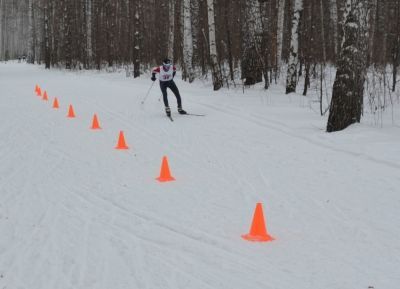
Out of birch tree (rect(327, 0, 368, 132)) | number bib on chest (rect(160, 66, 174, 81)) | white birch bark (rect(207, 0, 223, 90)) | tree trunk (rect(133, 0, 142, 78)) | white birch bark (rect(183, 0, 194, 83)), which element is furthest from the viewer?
tree trunk (rect(133, 0, 142, 78))

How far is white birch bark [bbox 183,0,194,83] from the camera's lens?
20.6 metres

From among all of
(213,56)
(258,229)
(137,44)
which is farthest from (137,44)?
(258,229)

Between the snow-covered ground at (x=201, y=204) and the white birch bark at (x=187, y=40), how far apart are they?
30.0ft

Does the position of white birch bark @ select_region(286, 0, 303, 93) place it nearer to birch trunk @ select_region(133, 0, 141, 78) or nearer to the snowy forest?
the snowy forest

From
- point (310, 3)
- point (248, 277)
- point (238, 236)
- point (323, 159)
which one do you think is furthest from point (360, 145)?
point (310, 3)

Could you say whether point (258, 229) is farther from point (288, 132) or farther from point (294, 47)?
point (294, 47)

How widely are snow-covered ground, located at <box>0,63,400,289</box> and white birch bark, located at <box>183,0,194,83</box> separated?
359 inches

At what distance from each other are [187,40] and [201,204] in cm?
1570

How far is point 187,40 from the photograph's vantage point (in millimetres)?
21141

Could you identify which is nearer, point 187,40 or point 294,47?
point 294,47

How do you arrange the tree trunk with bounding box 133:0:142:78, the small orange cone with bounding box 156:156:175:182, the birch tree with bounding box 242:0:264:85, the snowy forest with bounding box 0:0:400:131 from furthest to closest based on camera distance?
the tree trunk with bounding box 133:0:142:78, the birch tree with bounding box 242:0:264:85, the snowy forest with bounding box 0:0:400:131, the small orange cone with bounding box 156:156:175:182

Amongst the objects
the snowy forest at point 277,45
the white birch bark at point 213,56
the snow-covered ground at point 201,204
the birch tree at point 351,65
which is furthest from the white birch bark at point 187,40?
the birch tree at point 351,65

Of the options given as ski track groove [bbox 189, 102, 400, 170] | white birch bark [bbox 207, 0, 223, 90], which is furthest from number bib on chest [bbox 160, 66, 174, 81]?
white birch bark [bbox 207, 0, 223, 90]

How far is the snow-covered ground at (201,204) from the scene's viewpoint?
4.43m
